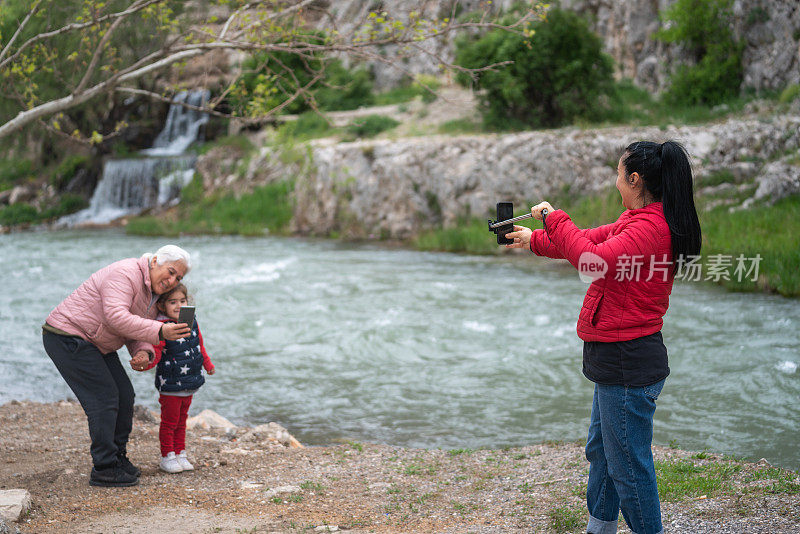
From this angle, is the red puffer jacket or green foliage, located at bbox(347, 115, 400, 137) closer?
the red puffer jacket

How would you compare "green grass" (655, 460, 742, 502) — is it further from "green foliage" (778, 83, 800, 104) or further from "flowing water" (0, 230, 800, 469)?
"green foliage" (778, 83, 800, 104)

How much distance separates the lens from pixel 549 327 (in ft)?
35.3

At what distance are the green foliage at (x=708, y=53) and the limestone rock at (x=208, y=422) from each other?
17561 millimetres

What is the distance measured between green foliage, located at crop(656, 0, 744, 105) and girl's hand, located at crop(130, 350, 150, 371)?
62.5 ft

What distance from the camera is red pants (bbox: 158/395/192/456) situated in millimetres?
5496

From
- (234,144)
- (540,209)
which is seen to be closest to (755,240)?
(540,209)

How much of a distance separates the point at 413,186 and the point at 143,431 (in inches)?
551

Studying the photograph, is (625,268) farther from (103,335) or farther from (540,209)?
(103,335)

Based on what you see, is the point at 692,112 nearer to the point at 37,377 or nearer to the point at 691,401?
the point at 691,401

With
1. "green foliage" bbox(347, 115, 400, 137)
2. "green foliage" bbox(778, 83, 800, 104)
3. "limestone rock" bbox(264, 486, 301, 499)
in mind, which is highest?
"green foliage" bbox(778, 83, 800, 104)

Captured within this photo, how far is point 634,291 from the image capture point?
3371 mm

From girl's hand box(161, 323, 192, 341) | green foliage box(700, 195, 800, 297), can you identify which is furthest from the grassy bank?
girl's hand box(161, 323, 192, 341)

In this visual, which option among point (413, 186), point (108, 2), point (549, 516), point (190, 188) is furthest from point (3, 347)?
point (190, 188)

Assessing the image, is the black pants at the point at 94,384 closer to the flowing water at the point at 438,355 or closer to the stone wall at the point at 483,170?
the flowing water at the point at 438,355
